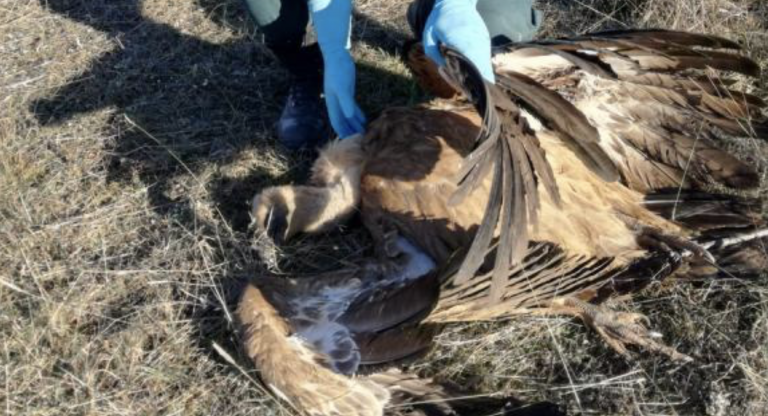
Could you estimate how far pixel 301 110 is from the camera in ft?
11.1

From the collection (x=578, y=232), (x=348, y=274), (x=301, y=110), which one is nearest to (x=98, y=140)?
(x=301, y=110)

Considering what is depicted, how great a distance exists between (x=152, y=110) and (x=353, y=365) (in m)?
1.81

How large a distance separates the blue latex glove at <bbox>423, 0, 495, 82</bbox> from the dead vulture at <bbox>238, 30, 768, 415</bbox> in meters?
0.11

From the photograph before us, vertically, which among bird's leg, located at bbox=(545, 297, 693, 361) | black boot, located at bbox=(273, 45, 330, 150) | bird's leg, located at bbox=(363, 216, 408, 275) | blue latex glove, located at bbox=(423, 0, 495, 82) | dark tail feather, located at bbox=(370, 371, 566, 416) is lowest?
dark tail feather, located at bbox=(370, 371, 566, 416)

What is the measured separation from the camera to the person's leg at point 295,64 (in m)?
3.33

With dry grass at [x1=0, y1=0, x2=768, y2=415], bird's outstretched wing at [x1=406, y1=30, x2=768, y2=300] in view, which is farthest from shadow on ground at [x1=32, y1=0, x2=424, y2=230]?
bird's outstretched wing at [x1=406, y1=30, x2=768, y2=300]

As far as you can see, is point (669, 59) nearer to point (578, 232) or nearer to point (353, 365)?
point (578, 232)

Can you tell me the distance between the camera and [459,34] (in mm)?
2473

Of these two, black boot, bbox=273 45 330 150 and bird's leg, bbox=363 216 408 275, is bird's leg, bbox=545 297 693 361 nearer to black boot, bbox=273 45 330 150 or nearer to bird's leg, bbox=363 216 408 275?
bird's leg, bbox=363 216 408 275

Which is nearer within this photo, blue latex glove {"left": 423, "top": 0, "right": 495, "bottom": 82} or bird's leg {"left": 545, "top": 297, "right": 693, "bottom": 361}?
blue latex glove {"left": 423, "top": 0, "right": 495, "bottom": 82}

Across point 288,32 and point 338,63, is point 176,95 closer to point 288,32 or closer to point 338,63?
point 288,32

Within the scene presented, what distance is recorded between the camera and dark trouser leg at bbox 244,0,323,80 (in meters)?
3.31

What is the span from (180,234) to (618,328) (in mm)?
1663

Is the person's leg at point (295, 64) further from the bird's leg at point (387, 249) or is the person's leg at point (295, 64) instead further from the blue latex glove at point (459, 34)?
the blue latex glove at point (459, 34)
